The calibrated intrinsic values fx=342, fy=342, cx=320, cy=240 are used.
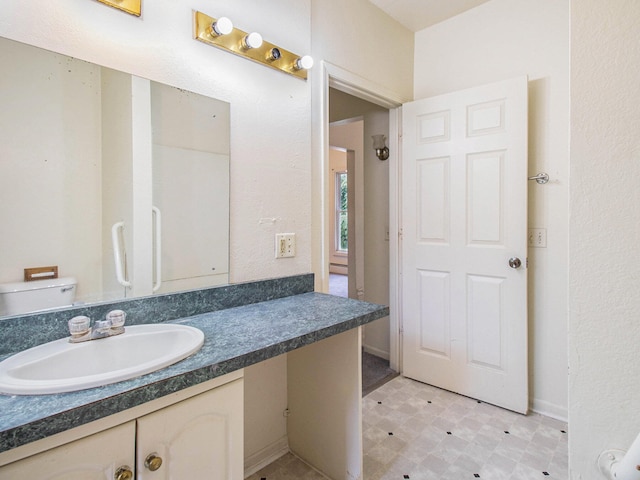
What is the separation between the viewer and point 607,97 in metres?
0.80

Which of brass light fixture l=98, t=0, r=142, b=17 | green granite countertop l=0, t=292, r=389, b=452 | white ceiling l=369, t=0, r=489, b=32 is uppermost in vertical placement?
white ceiling l=369, t=0, r=489, b=32

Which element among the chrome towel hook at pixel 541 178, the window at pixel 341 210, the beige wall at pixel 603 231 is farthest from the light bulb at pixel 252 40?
the window at pixel 341 210

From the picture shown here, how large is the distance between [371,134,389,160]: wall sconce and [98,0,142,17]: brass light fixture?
187cm

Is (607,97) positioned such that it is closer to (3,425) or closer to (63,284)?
(3,425)

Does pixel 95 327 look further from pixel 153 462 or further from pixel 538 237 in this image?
pixel 538 237

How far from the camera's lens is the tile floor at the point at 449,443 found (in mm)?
1522

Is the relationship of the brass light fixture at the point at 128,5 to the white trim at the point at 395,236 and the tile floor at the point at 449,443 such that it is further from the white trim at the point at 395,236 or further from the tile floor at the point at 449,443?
the tile floor at the point at 449,443

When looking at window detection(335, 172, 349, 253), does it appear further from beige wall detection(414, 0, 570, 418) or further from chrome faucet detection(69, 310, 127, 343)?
chrome faucet detection(69, 310, 127, 343)

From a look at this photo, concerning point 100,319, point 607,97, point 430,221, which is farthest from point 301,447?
point 607,97

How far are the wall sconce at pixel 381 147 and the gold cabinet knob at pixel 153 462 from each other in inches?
94.1

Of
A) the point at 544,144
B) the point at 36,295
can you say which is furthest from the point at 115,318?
the point at 544,144

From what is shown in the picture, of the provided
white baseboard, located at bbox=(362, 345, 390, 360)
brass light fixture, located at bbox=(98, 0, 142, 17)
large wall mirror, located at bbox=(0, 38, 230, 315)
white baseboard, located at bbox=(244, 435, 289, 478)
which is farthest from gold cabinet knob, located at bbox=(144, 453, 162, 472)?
white baseboard, located at bbox=(362, 345, 390, 360)

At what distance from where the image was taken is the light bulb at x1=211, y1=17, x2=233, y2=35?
131 centimetres

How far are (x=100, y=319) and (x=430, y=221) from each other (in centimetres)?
193
